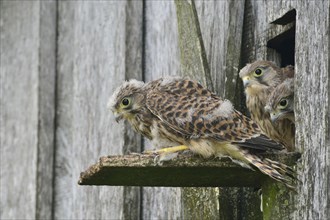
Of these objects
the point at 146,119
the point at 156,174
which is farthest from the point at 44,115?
the point at 156,174

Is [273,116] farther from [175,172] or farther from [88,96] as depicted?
[88,96]

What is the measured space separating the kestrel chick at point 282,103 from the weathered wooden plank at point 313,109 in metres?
0.16

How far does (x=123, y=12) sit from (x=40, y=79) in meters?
0.70

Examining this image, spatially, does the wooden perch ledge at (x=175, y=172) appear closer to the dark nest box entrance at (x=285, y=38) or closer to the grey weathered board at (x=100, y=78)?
the grey weathered board at (x=100, y=78)

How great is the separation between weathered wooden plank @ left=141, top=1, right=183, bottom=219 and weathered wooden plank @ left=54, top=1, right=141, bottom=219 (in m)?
0.08

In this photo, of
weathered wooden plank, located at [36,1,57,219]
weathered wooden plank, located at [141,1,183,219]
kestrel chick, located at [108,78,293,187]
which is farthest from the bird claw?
weathered wooden plank, located at [36,1,57,219]

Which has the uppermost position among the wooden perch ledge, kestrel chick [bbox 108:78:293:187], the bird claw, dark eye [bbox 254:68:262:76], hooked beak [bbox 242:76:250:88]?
dark eye [bbox 254:68:262:76]

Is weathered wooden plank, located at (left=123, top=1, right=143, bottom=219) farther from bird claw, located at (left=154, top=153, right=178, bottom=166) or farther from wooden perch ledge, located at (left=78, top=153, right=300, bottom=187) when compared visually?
bird claw, located at (left=154, top=153, right=178, bottom=166)

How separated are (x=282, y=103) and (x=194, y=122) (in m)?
0.46

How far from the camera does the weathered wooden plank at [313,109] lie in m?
4.12

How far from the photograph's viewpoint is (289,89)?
14.8 ft

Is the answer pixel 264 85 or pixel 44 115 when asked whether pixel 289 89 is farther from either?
pixel 44 115

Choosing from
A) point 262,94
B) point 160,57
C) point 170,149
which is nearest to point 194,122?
point 170,149

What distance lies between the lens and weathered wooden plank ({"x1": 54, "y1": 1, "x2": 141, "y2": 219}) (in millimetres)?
5324
